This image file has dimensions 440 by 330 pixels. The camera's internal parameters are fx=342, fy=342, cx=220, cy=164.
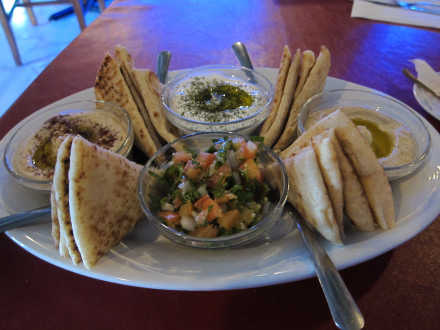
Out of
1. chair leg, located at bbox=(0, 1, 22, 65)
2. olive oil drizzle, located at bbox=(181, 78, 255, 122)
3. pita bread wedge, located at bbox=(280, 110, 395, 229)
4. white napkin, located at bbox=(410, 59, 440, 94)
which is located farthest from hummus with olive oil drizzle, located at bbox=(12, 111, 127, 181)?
chair leg, located at bbox=(0, 1, 22, 65)

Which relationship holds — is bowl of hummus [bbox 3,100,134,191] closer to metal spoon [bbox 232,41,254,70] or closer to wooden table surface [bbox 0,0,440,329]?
wooden table surface [bbox 0,0,440,329]

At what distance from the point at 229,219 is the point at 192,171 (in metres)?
0.30

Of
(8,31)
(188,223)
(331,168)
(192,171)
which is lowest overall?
(8,31)

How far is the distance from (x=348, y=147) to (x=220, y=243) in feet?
2.32

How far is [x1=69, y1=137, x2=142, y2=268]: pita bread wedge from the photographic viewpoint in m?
1.42

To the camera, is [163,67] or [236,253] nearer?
[236,253]

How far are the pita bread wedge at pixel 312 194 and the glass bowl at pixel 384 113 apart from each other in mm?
505

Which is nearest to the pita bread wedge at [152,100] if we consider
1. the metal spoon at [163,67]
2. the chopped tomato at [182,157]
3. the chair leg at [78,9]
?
the metal spoon at [163,67]

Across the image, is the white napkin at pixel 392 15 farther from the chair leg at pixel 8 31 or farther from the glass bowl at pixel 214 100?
the chair leg at pixel 8 31

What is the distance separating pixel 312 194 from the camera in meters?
1.53

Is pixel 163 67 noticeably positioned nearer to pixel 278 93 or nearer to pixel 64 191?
pixel 278 93

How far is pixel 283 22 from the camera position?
4.27 m

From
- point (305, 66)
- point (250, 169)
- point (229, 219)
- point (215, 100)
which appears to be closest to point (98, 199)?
point (229, 219)

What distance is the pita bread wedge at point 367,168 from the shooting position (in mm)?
1515
